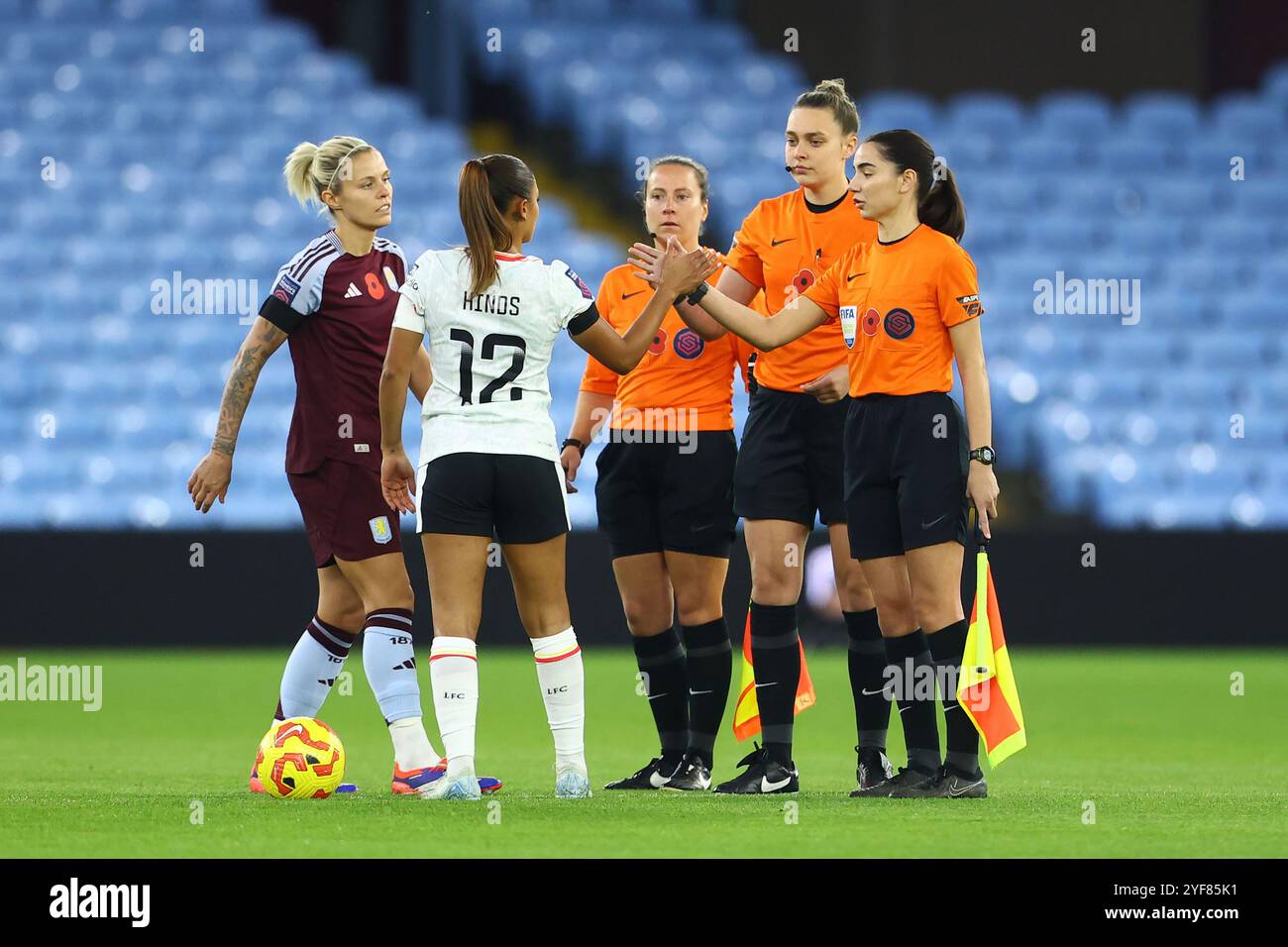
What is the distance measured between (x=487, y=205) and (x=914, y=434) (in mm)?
1471

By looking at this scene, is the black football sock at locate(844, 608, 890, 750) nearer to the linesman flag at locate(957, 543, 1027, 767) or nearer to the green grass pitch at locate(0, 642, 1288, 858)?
the green grass pitch at locate(0, 642, 1288, 858)

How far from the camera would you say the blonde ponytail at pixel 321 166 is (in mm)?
6211

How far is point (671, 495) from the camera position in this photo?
6.25 m

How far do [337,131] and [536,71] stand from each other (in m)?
2.37

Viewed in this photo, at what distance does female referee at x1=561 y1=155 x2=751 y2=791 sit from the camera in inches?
246

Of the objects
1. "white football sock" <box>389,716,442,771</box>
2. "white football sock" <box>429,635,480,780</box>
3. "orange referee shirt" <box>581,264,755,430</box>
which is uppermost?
"orange referee shirt" <box>581,264,755,430</box>

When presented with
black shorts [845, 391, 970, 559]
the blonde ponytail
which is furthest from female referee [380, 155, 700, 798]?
black shorts [845, 391, 970, 559]

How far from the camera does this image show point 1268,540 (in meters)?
13.3

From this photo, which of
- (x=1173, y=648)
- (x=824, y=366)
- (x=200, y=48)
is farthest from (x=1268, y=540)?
(x=200, y=48)

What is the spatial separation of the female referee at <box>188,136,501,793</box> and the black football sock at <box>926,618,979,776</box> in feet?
5.28

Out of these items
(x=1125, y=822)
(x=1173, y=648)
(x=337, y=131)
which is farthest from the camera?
(x=337, y=131)

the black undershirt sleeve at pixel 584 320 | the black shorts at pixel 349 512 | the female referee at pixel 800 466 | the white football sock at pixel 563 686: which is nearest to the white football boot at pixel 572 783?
the white football sock at pixel 563 686

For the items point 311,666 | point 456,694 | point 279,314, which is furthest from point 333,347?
point 456,694

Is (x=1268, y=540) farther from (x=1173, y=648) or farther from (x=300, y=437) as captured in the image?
(x=300, y=437)
